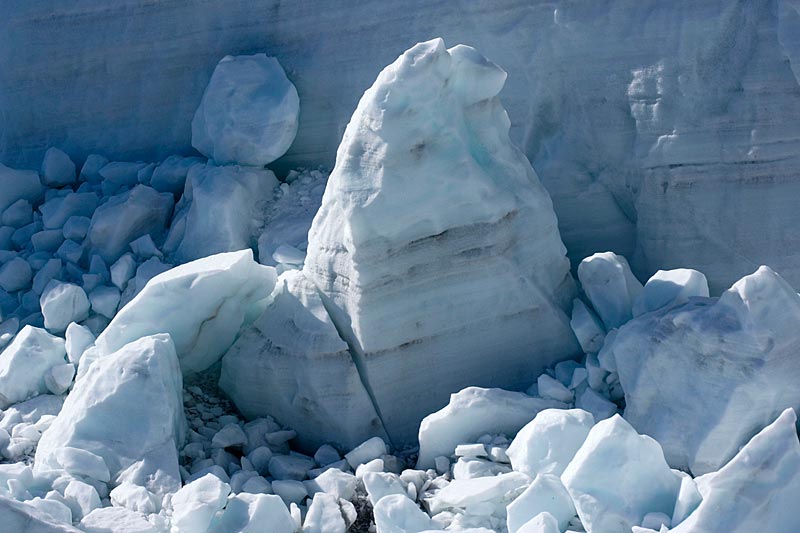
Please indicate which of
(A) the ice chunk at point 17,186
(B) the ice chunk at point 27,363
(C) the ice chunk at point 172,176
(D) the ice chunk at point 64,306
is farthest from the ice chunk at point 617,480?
(A) the ice chunk at point 17,186

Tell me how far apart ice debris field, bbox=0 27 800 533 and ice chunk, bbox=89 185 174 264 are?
21 centimetres

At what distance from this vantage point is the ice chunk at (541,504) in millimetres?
3209

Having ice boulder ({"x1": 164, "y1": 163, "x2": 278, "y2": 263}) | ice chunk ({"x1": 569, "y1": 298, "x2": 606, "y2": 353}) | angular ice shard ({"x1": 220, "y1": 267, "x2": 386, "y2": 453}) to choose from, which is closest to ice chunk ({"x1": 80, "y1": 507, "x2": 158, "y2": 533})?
angular ice shard ({"x1": 220, "y1": 267, "x2": 386, "y2": 453})

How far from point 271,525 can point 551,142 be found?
1.99m

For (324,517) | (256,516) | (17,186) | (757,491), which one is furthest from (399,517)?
(17,186)

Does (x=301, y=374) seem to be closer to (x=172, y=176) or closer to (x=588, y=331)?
(x=588, y=331)

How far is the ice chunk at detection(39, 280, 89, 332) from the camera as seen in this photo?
456 cm

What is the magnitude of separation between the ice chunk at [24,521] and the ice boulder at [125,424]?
1.41ft

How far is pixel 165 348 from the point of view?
3.84 metres

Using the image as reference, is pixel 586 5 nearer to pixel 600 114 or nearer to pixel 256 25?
pixel 600 114

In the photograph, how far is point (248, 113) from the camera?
4898 millimetres

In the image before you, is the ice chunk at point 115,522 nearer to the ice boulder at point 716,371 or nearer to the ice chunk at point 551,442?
the ice chunk at point 551,442

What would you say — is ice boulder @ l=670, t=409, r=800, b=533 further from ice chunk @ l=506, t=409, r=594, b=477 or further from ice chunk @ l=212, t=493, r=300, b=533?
ice chunk @ l=212, t=493, r=300, b=533

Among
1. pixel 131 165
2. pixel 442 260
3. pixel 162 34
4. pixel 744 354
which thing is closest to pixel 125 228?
pixel 131 165
